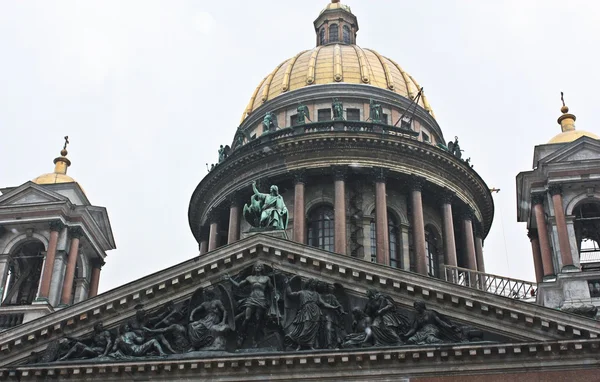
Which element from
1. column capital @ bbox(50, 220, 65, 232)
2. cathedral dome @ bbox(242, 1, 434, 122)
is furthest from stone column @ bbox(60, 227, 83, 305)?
cathedral dome @ bbox(242, 1, 434, 122)

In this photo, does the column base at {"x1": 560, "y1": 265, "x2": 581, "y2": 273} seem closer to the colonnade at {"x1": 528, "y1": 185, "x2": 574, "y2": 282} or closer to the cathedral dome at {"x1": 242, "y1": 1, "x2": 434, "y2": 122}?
the colonnade at {"x1": 528, "y1": 185, "x2": 574, "y2": 282}

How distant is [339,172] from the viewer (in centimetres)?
4412

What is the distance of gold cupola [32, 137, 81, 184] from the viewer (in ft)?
125

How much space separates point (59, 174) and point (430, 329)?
18.9 m

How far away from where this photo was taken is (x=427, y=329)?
26297 millimetres

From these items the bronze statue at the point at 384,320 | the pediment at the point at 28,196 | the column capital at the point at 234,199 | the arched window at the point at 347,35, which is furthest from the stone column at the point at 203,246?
the bronze statue at the point at 384,320

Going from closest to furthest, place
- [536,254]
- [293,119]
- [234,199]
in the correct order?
[536,254] < [234,199] < [293,119]

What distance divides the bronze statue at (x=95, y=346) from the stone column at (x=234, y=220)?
16.9m

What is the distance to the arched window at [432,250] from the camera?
4444 cm

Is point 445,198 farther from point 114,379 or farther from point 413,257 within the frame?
point 114,379

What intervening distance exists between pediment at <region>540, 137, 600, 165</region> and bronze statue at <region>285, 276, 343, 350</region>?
1118 cm

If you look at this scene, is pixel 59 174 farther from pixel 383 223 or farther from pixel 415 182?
pixel 415 182

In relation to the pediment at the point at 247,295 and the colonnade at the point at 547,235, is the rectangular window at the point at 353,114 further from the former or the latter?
A: the pediment at the point at 247,295

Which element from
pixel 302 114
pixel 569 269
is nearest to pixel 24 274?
pixel 302 114
